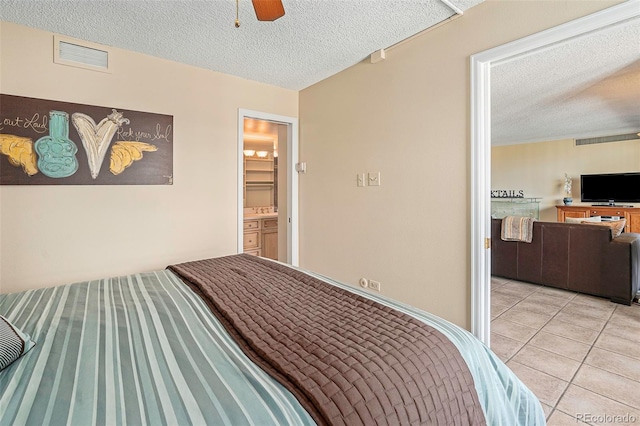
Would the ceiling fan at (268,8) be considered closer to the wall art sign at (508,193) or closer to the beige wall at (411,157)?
the beige wall at (411,157)

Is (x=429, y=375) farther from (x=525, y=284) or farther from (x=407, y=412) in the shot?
(x=525, y=284)

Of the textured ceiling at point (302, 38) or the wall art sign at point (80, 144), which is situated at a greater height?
the textured ceiling at point (302, 38)

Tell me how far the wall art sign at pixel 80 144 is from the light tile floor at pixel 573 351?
3.35 meters

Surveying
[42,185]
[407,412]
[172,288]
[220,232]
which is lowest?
[407,412]

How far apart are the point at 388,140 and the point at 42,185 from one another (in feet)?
9.18

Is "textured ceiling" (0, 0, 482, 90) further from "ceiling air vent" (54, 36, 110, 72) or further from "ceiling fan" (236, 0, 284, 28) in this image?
"ceiling fan" (236, 0, 284, 28)

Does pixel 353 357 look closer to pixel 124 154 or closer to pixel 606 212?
pixel 124 154

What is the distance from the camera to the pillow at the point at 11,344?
0.93 meters

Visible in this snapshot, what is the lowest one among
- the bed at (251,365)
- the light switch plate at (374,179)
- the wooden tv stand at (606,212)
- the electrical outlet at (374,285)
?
the electrical outlet at (374,285)

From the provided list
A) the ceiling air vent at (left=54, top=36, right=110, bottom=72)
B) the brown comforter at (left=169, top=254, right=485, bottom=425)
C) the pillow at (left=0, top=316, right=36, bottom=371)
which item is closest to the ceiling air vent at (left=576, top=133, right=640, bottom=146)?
the brown comforter at (left=169, top=254, right=485, bottom=425)

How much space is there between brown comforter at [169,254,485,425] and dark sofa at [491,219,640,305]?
11.6ft

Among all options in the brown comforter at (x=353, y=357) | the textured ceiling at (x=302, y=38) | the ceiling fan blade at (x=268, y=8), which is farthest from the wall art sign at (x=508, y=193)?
the ceiling fan blade at (x=268, y=8)

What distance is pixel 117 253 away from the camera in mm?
2576

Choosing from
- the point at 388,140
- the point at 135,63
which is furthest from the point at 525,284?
the point at 135,63
